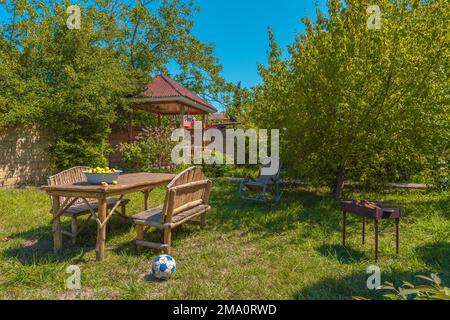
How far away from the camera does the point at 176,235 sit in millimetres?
4746

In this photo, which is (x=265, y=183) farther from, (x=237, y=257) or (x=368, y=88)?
(x=237, y=257)

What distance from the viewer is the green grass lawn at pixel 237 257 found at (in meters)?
2.99

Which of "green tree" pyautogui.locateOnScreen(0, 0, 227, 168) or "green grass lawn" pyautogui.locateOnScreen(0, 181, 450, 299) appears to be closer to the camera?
"green grass lawn" pyautogui.locateOnScreen(0, 181, 450, 299)

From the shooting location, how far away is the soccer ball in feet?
10.5

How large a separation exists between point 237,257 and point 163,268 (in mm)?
1044

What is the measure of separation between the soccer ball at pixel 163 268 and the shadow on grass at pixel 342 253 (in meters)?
1.92

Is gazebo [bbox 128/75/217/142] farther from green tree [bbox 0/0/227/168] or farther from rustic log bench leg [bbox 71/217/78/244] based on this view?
rustic log bench leg [bbox 71/217/78/244]

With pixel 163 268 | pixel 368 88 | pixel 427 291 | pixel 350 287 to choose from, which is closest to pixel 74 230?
pixel 163 268

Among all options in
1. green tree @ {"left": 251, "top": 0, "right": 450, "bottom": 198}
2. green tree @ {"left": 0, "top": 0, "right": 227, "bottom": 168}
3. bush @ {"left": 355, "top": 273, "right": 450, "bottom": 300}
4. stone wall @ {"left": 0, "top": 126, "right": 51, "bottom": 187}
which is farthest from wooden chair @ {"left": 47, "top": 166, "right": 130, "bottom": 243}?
stone wall @ {"left": 0, "top": 126, "right": 51, "bottom": 187}

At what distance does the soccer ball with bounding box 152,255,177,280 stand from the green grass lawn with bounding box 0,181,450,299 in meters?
0.07

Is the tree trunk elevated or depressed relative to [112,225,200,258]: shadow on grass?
elevated

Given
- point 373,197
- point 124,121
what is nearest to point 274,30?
point 373,197

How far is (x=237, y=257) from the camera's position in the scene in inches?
152

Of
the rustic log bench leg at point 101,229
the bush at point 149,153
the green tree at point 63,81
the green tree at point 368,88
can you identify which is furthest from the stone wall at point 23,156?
the green tree at point 368,88
